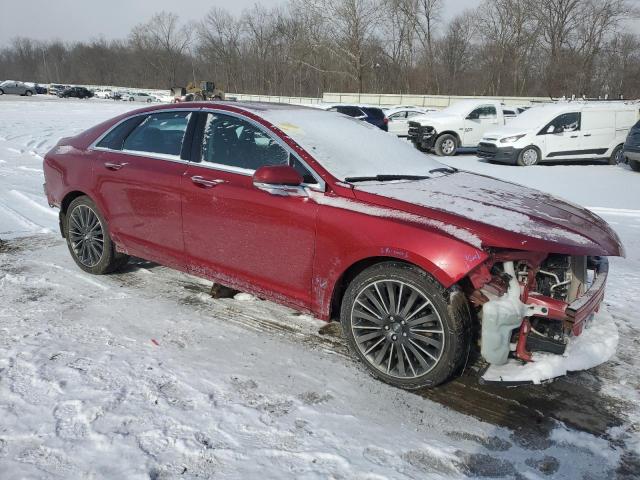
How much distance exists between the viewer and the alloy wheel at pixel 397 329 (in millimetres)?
2891

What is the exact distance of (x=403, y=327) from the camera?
117 inches

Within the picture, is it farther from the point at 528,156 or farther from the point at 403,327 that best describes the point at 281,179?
the point at 528,156

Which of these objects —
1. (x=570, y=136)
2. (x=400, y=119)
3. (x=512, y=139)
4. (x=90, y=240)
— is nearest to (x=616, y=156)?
(x=570, y=136)

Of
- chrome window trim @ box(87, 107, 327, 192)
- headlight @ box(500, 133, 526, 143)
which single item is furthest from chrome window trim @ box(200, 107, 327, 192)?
headlight @ box(500, 133, 526, 143)

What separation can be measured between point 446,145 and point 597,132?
4223 mm

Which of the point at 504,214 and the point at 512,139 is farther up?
the point at 512,139

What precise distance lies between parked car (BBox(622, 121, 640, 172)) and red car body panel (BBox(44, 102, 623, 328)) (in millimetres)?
10204

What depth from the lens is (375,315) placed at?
3070mm

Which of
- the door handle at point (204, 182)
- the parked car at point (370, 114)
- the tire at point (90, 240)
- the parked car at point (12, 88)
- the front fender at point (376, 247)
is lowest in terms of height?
the tire at point (90, 240)

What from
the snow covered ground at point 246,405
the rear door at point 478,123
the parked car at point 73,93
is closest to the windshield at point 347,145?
the snow covered ground at point 246,405

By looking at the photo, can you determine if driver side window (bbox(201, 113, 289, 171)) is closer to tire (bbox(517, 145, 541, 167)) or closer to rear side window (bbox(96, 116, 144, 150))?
rear side window (bbox(96, 116, 144, 150))

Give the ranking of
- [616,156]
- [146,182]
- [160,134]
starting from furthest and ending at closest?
[616,156], [160,134], [146,182]

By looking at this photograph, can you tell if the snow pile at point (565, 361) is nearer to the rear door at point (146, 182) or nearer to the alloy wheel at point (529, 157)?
the rear door at point (146, 182)

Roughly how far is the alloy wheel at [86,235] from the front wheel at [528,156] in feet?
37.9
